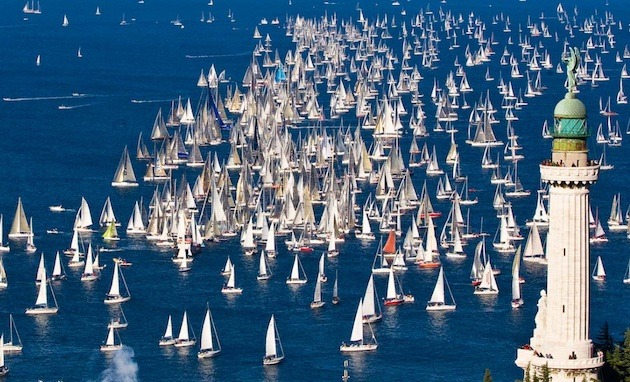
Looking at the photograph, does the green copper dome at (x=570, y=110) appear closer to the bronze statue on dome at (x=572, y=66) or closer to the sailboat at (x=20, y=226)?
the bronze statue on dome at (x=572, y=66)

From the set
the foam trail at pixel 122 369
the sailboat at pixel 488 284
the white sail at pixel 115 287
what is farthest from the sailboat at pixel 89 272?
the sailboat at pixel 488 284

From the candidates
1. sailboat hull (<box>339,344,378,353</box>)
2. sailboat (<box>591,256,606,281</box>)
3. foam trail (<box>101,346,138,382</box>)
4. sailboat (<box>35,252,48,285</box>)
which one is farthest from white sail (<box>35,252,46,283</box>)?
sailboat (<box>591,256,606,281</box>)

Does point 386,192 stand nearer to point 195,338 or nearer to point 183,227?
point 183,227

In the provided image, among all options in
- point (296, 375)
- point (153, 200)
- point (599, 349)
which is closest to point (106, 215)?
point (153, 200)

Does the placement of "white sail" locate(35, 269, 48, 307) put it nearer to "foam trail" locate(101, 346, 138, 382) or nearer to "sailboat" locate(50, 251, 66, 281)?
"sailboat" locate(50, 251, 66, 281)

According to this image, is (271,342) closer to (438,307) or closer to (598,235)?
(438,307)

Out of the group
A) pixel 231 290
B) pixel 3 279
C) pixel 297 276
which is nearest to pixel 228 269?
pixel 297 276
